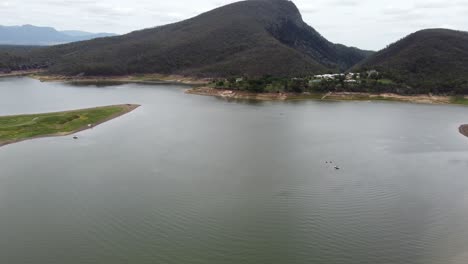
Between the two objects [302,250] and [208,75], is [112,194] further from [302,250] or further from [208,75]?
[208,75]

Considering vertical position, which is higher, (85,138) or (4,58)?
(4,58)

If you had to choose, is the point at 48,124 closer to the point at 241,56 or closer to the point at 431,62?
the point at 241,56

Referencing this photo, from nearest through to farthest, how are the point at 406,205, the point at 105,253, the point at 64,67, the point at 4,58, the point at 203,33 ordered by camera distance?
1. the point at 105,253
2. the point at 406,205
3. the point at 64,67
4. the point at 4,58
5. the point at 203,33

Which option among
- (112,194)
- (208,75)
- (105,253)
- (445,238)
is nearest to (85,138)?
(112,194)

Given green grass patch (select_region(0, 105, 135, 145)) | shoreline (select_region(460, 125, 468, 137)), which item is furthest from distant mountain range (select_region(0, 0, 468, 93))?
green grass patch (select_region(0, 105, 135, 145))

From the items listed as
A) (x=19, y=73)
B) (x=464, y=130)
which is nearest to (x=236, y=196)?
(x=464, y=130)

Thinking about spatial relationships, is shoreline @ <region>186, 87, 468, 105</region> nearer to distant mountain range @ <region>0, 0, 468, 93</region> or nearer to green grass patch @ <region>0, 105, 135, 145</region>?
distant mountain range @ <region>0, 0, 468, 93</region>
